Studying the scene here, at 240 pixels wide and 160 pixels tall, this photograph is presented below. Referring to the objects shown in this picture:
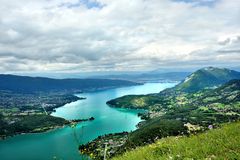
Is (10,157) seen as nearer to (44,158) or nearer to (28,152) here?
(28,152)

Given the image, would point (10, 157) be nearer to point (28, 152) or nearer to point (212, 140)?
point (28, 152)

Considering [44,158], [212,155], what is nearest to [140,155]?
[212,155]

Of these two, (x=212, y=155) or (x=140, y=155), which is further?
(x=140, y=155)

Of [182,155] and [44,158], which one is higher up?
[182,155]

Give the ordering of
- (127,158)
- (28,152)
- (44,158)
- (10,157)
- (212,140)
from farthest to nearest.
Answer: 1. (28,152)
2. (10,157)
3. (44,158)
4. (127,158)
5. (212,140)

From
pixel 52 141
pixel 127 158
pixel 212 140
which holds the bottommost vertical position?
pixel 52 141

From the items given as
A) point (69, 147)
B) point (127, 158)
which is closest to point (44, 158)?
point (69, 147)

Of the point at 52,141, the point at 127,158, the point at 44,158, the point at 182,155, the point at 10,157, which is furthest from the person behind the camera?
the point at 52,141
